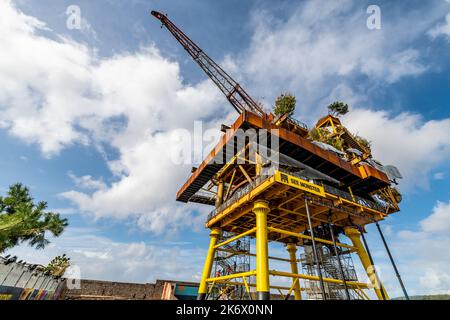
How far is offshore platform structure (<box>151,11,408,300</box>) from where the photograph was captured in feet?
55.0

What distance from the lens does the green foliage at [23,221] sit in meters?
19.9

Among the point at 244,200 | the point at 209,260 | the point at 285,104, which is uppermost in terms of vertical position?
the point at 285,104

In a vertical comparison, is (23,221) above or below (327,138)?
below

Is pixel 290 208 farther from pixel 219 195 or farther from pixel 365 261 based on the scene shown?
pixel 365 261

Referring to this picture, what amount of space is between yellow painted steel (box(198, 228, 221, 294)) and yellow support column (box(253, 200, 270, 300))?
21.9ft

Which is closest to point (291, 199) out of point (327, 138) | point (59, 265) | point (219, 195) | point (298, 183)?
point (298, 183)

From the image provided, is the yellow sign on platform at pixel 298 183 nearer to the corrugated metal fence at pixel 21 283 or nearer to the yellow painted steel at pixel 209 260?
the yellow painted steel at pixel 209 260

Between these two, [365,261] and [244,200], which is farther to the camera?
[365,261]

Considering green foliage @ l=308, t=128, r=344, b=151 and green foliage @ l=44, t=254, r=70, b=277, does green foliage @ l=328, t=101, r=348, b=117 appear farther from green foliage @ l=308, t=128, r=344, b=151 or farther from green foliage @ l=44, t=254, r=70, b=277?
green foliage @ l=44, t=254, r=70, b=277

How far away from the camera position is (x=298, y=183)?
1650 centimetres

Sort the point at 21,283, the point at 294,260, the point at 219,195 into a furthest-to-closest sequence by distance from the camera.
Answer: the point at 219,195
the point at 294,260
the point at 21,283

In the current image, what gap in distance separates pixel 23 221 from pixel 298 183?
947 inches
